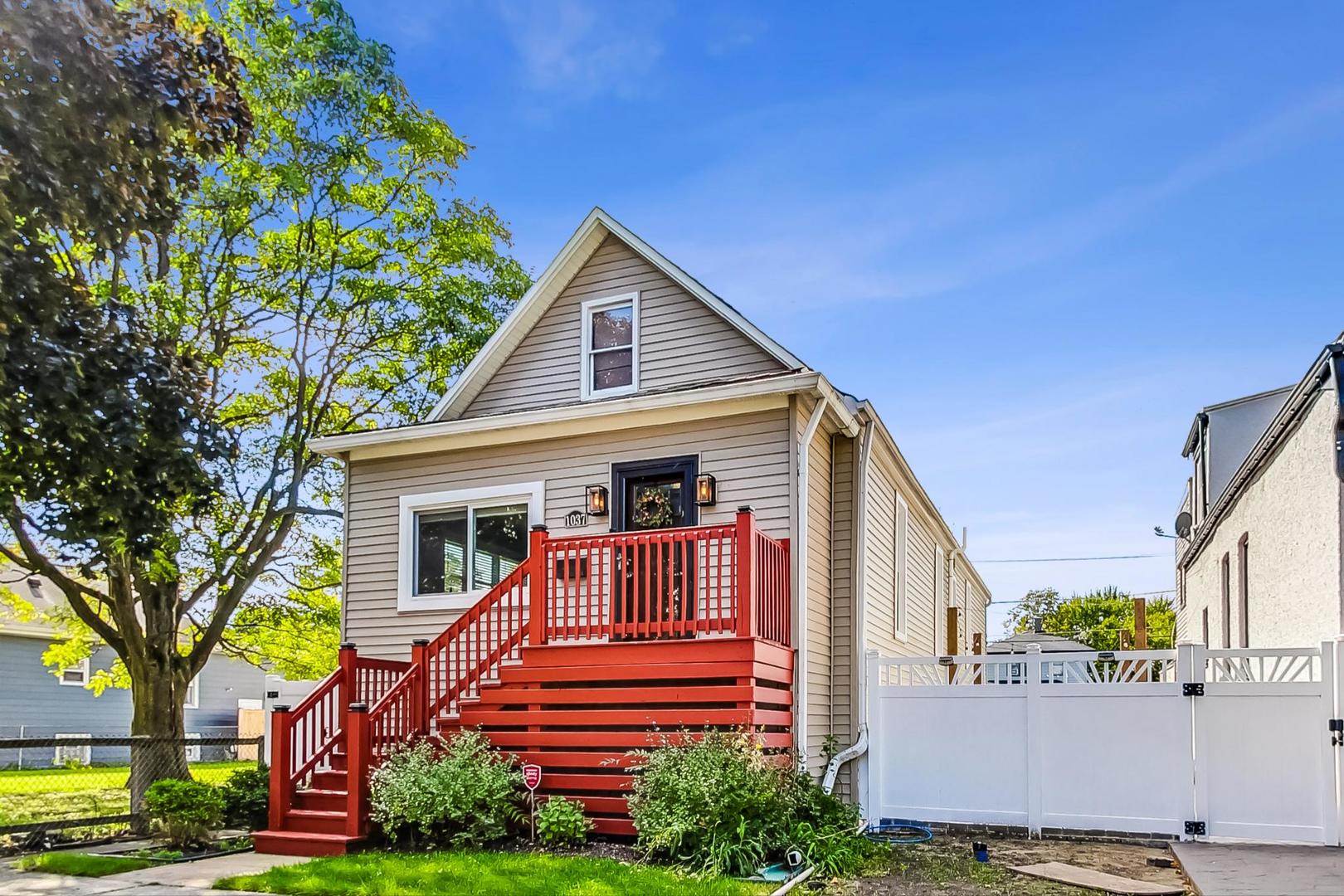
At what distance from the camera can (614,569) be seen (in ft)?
32.1

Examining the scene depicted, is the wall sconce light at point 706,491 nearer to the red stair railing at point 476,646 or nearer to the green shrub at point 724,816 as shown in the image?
the red stair railing at point 476,646

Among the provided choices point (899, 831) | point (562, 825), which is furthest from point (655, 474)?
point (899, 831)

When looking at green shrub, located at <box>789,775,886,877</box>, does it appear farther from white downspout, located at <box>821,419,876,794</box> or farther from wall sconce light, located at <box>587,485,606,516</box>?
wall sconce light, located at <box>587,485,606,516</box>

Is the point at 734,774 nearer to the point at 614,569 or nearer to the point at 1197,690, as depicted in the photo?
the point at 614,569

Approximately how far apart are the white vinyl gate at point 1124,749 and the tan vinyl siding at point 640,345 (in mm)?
3755

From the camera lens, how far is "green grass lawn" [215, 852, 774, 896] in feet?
23.5

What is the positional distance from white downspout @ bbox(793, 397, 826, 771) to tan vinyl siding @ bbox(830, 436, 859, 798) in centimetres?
108

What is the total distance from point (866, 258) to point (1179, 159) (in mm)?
4393

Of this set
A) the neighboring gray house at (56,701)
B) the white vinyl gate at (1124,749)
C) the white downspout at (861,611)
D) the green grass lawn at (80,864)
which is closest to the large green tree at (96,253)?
the green grass lawn at (80,864)

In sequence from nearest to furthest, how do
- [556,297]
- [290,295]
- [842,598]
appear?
[842,598] → [556,297] → [290,295]

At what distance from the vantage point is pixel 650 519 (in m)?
11.1

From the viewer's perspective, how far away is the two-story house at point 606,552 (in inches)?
367

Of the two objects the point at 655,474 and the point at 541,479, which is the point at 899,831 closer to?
the point at 655,474

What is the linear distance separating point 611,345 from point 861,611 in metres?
4.24
